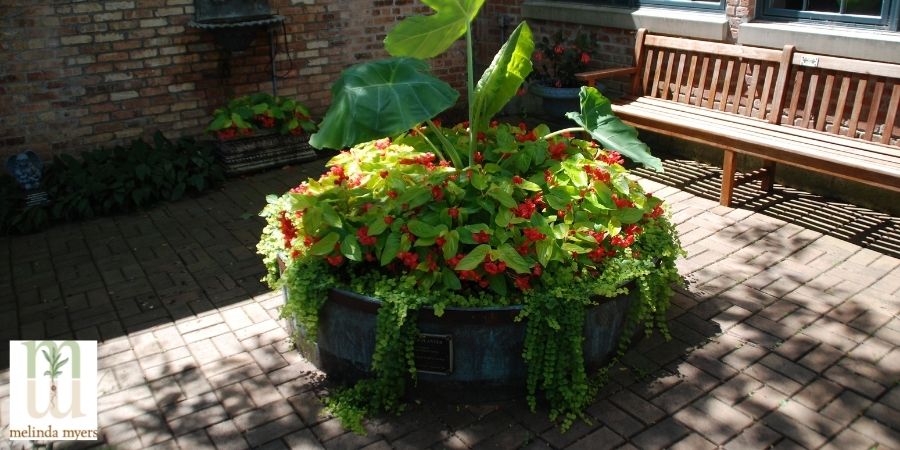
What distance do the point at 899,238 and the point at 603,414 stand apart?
305 cm

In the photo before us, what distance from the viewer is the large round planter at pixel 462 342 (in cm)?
379

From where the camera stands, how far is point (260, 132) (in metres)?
7.37

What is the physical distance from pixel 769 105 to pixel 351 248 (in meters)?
4.20

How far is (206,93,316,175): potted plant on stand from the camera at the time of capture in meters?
7.24

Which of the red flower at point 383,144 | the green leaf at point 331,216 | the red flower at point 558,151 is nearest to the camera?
the green leaf at point 331,216

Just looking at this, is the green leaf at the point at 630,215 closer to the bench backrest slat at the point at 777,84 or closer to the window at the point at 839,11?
the bench backrest slat at the point at 777,84

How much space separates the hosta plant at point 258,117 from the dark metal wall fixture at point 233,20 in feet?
1.64

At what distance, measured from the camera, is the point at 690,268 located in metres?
5.28

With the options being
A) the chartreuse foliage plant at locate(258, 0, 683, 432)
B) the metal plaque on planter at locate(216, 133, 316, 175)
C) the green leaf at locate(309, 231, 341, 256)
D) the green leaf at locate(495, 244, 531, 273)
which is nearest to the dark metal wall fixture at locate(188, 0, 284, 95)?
the metal plaque on planter at locate(216, 133, 316, 175)

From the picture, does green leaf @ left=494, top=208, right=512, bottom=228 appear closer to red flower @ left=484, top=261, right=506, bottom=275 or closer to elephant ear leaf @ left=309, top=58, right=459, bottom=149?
red flower @ left=484, top=261, right=506, bottom=275

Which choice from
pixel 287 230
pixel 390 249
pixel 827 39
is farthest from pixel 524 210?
pixel 827 39

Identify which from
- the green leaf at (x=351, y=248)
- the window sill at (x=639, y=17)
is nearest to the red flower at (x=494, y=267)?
the green leaf at (x=351, y=248)

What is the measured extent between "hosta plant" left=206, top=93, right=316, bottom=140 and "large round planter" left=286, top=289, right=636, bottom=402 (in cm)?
360

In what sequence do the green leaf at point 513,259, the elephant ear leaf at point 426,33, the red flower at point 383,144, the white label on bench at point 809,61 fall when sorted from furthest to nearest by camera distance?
the white label on bench at point 809,61, the red flower at point 383,144, the elephant ear leaf at point 426,33, the green leaf at point 513,259
